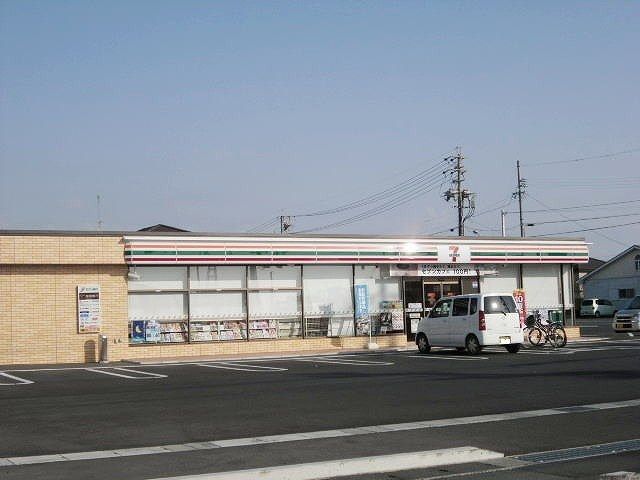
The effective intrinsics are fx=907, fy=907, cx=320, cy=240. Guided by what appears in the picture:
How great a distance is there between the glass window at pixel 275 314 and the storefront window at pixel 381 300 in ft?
8.53

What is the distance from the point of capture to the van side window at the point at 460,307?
2797 cm

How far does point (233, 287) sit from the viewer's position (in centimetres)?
3102

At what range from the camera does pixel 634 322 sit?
138 feet

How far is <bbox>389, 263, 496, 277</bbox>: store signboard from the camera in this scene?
33625 mm

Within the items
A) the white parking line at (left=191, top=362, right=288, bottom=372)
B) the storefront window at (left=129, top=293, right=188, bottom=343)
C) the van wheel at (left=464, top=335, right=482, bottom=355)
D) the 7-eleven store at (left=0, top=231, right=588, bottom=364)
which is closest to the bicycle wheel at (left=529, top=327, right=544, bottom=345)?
the van wheel at (left=464, top=335, right=482, bottom=355)

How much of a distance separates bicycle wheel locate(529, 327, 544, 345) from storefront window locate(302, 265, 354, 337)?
6.41 m

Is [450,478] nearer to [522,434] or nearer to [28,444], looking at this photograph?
[522,434]

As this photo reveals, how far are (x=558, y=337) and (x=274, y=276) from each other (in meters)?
9.90

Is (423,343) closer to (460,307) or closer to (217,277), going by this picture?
(460,307)

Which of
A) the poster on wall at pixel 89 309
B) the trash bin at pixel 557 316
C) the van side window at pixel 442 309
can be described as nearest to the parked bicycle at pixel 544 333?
the van side window at pixel 442 309

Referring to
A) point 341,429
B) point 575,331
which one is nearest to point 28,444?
point 341,429

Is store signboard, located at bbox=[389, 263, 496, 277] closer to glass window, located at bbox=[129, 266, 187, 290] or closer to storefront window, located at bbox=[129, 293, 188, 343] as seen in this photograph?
glass window, located at bbox=[129, 266, 187, 290]

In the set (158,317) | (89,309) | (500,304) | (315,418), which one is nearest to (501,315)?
(500,304)

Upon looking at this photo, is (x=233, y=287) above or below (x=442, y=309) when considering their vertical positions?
above
